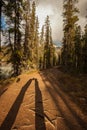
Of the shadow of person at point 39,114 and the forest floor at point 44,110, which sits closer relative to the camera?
the shadow of person at point 39,114

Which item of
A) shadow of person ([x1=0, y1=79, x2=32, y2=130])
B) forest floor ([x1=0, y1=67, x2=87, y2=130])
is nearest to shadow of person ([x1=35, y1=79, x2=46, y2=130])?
forest floor ([x1=0, y1=67, x2=87, y2=130])

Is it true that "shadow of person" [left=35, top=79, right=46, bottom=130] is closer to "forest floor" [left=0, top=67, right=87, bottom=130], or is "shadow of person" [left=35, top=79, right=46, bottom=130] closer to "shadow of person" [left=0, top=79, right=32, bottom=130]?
"forest floor" [left=0, top=67, right=87, bottom=130]

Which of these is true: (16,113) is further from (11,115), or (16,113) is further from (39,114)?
(39,114)

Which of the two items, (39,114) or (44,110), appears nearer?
(39,114)

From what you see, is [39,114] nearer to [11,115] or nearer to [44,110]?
[44,110]

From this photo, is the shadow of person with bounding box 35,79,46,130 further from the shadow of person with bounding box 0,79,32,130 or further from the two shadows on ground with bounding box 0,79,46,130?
the shadow of person with bounding box 0,79,32,130

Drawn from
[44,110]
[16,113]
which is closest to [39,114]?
[44,110]

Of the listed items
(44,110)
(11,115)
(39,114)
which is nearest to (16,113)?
(11,115)

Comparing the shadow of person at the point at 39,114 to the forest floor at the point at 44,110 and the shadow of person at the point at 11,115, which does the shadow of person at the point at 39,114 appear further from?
the shadow of person at the point at 11,115

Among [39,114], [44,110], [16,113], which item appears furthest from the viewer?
[44,110]

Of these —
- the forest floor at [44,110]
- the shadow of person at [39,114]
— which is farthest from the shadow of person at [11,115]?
the shadow of person at [39,114]

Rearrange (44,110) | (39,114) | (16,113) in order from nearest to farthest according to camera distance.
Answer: (39,114), (16,113), (44,110)

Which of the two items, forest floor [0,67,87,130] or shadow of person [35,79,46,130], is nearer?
shadow of person [35,79,46,130]

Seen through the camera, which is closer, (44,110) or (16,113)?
(16,113)
